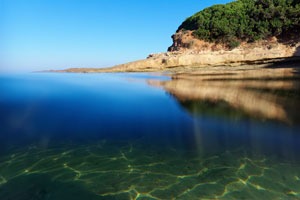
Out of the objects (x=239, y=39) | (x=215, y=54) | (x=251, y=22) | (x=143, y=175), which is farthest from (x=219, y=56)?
(x=143, y=175)

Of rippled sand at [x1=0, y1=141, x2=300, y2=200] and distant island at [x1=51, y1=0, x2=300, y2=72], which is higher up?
distant island at [x1=51, y1=0, x2=300, y2=72]

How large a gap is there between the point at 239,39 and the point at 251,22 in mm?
3643

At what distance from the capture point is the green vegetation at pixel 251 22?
4028cm

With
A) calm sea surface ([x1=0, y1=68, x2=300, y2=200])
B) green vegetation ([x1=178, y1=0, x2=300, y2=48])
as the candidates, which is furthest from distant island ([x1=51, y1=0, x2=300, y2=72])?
calm sea surface ([x1=0, y1=68, x2=300, y2=200])

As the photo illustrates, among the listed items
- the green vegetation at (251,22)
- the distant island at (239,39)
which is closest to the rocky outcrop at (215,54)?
the distant island at (239,39)

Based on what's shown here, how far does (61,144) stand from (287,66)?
35.7 meters

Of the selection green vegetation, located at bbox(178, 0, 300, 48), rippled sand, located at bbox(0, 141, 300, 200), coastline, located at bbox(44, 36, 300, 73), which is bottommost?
rippled sand, located at bbox(0, 141, 300, 200)

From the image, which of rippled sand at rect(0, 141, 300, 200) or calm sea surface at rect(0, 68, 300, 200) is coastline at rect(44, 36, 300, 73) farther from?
rippled sand at rect(0, 141, 300, 200)

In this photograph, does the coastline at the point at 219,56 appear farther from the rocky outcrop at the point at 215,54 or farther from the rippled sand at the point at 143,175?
the rippled sand at the point at 143,175

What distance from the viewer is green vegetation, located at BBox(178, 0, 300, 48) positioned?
40.3 metres

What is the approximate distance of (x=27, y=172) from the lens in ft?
18.8

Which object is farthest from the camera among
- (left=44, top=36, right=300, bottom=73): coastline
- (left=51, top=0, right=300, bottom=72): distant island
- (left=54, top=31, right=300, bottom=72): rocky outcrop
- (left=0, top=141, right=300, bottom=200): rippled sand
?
(left=51, top=0, right=300, bottom=72): distant island

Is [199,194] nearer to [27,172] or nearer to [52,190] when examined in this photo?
[52,190]

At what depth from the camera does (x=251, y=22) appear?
142 ft
